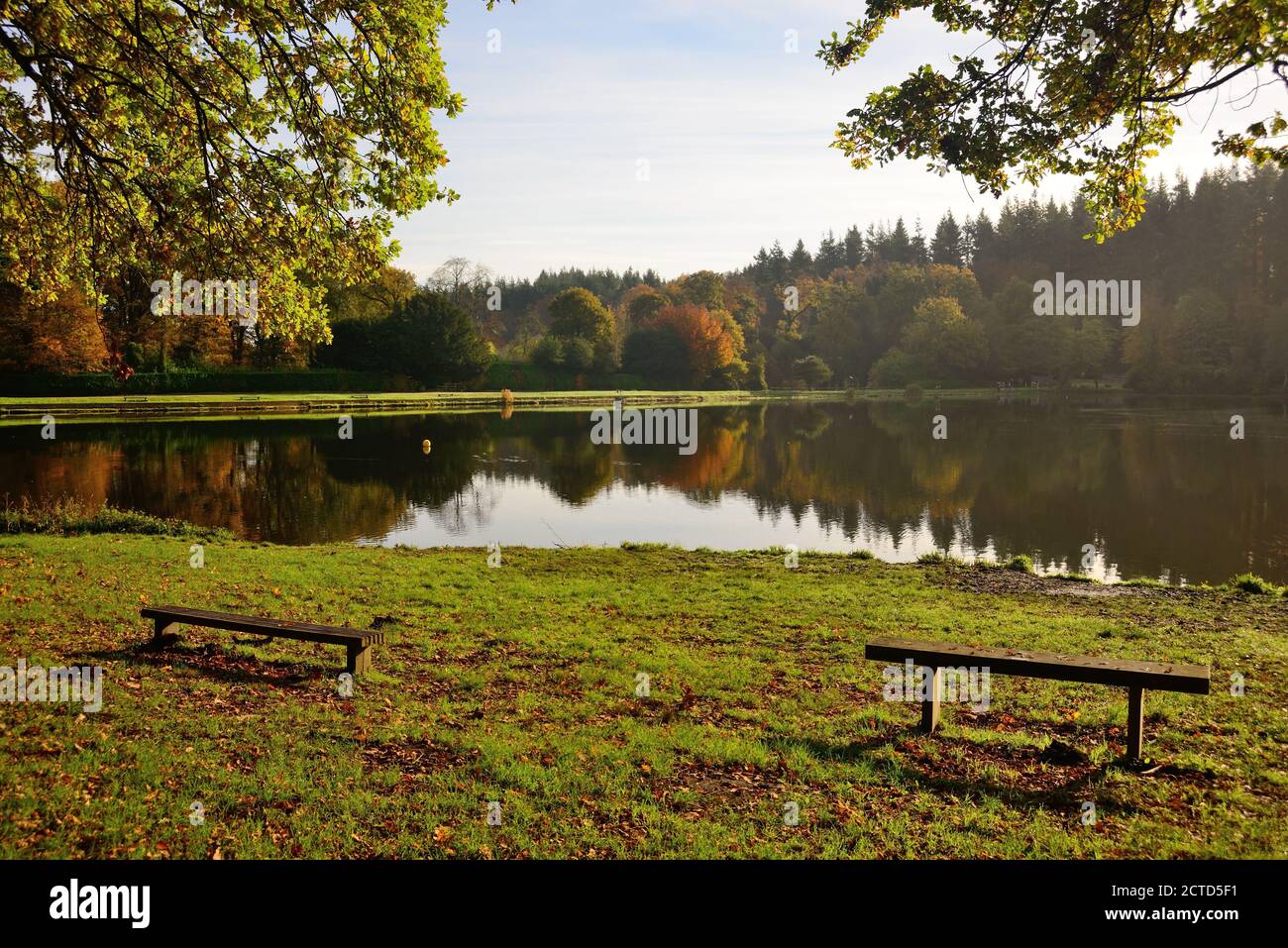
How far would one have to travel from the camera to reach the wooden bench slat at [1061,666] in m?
5.40

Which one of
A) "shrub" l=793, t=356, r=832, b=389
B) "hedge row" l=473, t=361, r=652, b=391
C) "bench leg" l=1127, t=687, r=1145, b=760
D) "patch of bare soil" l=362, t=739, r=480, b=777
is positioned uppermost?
"shrub" l=793, t=356, r=832, b=389

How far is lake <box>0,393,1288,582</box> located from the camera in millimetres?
18484

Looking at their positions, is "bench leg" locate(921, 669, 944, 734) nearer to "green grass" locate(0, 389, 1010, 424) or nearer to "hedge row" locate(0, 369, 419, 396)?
"green grass" locate(0, 389, 1010, 424)

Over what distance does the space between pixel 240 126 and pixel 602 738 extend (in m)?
8.39

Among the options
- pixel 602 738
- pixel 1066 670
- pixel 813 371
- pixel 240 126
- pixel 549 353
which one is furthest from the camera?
pixel 813 371

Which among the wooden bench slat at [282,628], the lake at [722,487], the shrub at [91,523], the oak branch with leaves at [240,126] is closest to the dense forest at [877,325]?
the lake at [722,487]

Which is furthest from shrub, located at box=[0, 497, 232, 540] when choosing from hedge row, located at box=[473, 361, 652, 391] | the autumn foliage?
the autumn foliage

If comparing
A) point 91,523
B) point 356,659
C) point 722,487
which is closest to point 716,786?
point 356,659

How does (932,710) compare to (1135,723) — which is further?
(932,710)

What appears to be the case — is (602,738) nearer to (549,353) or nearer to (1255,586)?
(1255,586)

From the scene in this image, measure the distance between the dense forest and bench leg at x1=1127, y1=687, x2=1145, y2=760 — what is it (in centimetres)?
5139

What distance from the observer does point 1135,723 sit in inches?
221

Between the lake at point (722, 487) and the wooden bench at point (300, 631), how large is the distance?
377 inches
